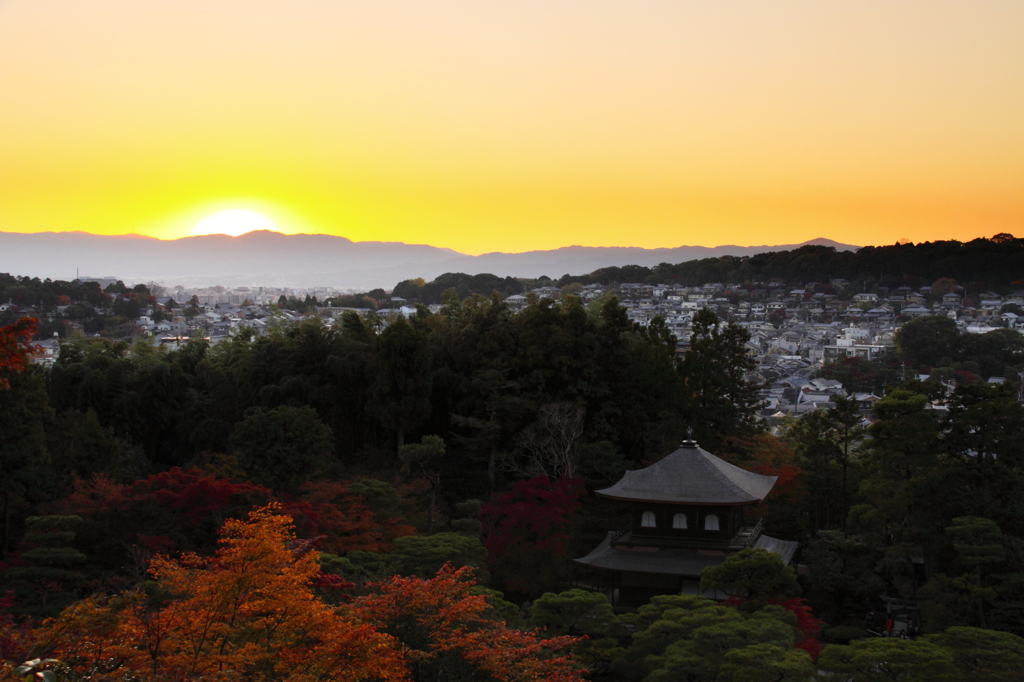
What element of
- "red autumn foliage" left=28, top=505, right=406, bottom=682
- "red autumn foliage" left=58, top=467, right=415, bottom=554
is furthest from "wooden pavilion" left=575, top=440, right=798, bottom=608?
"red autumn foliage" left=28, top=505, right=406, bottom=682

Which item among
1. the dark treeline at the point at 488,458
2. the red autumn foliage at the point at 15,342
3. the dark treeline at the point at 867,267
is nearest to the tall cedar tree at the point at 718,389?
the dark treeline at the point at 488,458

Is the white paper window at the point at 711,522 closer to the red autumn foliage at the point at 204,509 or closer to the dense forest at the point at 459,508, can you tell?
the dense forest at the point at 459,508

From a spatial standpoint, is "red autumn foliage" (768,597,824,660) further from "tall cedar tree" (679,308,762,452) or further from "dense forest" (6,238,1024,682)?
"tall cedar tree" (679,308,762,452)

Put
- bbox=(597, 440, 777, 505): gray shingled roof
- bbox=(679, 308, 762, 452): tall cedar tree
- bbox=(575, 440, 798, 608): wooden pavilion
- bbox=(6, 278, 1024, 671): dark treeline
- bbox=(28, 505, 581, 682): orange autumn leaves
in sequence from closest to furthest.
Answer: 1. bbox=(28, 505, 581, 682): orange autumn leaves
2. bbox=(6, 278, 1024, 671): dark treeline
3. bbox=(575, 440, 798, 608): wooden pavilion
4. bbox=(597, 440, 777, 505): gray shingled roof
5. bbox=(679, 308, 762, 452): tall cedar tree

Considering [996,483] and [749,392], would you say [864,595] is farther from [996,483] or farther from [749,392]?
[749,392]

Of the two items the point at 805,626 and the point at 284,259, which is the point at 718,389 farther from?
the point at 284,259

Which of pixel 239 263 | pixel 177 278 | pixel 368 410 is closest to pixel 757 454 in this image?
pixel 368 410

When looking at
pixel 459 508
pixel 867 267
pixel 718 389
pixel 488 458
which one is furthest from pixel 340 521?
pixel 867 267
